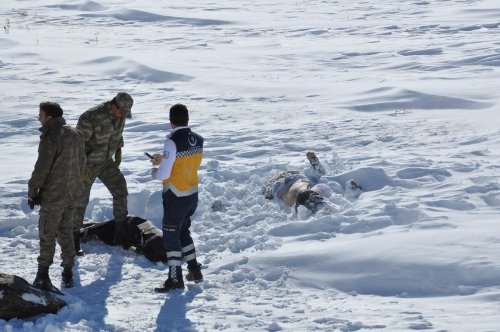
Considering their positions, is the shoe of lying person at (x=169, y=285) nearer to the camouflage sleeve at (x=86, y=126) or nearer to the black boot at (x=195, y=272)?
the black boot at (x=195, y=272)

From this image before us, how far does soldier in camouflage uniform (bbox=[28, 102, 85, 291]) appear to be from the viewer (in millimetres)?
7641

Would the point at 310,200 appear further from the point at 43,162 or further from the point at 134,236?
the point at 43,162

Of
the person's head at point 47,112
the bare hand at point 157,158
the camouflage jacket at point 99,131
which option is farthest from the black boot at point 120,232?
the person's head at point 47,112

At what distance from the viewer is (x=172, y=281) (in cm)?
802

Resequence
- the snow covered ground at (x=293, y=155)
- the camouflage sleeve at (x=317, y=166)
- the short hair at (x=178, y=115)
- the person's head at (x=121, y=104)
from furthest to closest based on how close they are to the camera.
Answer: the camouflage sleeve at (x=317, y=166), the person's head at (x=121, y=104), the short hair at (x=178, y=115), the snow covered ground at (x=293, y=155)

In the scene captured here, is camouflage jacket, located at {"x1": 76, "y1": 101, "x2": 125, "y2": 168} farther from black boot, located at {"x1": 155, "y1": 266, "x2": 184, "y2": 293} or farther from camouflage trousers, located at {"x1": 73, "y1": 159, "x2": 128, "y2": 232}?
black boot, located at {"x1": 155, "y1": 266, "x2": 184, "y2": 293}

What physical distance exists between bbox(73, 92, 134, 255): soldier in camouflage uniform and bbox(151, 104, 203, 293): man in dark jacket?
40.7 inches

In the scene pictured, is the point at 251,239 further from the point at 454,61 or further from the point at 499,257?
the point at 454,61

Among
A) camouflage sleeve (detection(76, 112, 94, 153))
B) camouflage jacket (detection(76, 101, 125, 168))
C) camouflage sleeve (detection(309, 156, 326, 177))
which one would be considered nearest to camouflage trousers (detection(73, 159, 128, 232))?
camouflage jacket (detection(76, 101, 125, 168))

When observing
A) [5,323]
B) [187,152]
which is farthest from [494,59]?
[5,323]

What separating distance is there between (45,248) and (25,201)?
2801 millimetres

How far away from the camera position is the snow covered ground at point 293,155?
7609 millimetres

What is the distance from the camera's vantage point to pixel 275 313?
24.3 ft

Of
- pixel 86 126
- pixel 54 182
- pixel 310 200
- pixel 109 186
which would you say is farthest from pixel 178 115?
pixel 310 200
